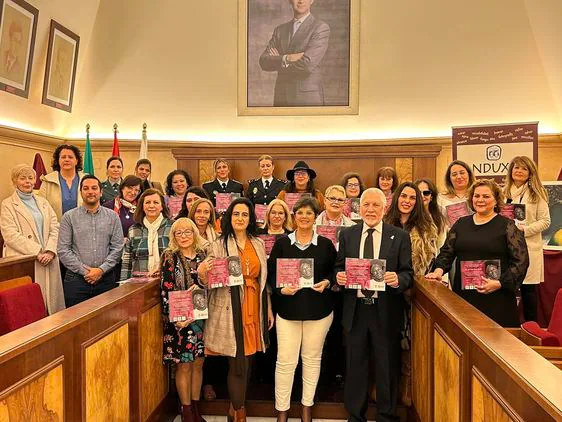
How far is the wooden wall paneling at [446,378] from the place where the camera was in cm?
239

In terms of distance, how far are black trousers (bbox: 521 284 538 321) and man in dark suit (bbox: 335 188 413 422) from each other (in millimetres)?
1900

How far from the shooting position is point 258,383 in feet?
13.9

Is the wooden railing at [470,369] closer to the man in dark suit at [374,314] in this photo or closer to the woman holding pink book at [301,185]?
the man in dark suit at [374,314]

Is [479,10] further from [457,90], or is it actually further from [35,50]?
[35,50]

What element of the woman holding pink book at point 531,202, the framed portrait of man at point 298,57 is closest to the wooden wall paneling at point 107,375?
the woman holding pink book at point 531,202

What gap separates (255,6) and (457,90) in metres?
3.07

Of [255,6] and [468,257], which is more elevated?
[255,6]

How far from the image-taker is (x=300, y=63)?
7238 millimetres

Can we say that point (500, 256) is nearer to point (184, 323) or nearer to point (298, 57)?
point (184, 323)

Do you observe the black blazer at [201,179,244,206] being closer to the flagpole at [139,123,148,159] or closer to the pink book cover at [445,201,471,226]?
the flagpole at [139,123,148,159]

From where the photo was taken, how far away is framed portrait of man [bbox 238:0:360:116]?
707 cm

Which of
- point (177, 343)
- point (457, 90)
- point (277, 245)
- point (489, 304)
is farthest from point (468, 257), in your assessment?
point (457, 90)

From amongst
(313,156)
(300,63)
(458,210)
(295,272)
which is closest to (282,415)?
(295,272)

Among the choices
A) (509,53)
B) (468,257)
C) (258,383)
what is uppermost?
(509,53)
